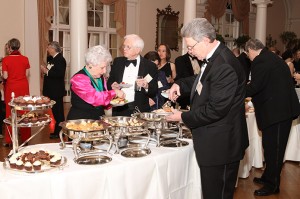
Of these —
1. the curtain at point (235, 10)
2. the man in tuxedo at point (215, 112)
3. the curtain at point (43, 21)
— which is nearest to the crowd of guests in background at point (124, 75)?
the man in tuxedo at point (215, 112)

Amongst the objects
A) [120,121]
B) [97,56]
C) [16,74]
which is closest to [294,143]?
[120,121]

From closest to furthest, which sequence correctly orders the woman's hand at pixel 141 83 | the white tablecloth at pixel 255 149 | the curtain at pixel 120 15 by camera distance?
the woman's hand at pixel 141 83
the white tablecloth at pixel 255 149
the curtain at pixel 120 15

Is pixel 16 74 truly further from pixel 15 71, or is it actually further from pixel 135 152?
pixel 135 152

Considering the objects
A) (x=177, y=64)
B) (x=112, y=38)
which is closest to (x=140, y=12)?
(x=112, y=38)

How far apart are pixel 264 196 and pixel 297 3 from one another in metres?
13.3

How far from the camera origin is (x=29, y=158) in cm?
191

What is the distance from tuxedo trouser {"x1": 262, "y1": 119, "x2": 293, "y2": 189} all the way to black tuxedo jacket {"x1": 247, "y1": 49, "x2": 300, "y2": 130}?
7cm

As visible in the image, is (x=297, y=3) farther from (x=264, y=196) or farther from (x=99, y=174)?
(x=99, y=174)

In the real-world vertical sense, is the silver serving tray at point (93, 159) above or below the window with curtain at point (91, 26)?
below

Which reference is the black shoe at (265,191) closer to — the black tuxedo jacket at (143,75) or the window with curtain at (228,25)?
the black tuxedo jacket at (143,75)

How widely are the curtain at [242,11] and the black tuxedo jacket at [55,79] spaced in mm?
9123

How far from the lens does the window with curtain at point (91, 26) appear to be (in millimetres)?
9094

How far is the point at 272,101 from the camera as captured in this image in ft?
10.9

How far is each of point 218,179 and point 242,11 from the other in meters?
12.0
